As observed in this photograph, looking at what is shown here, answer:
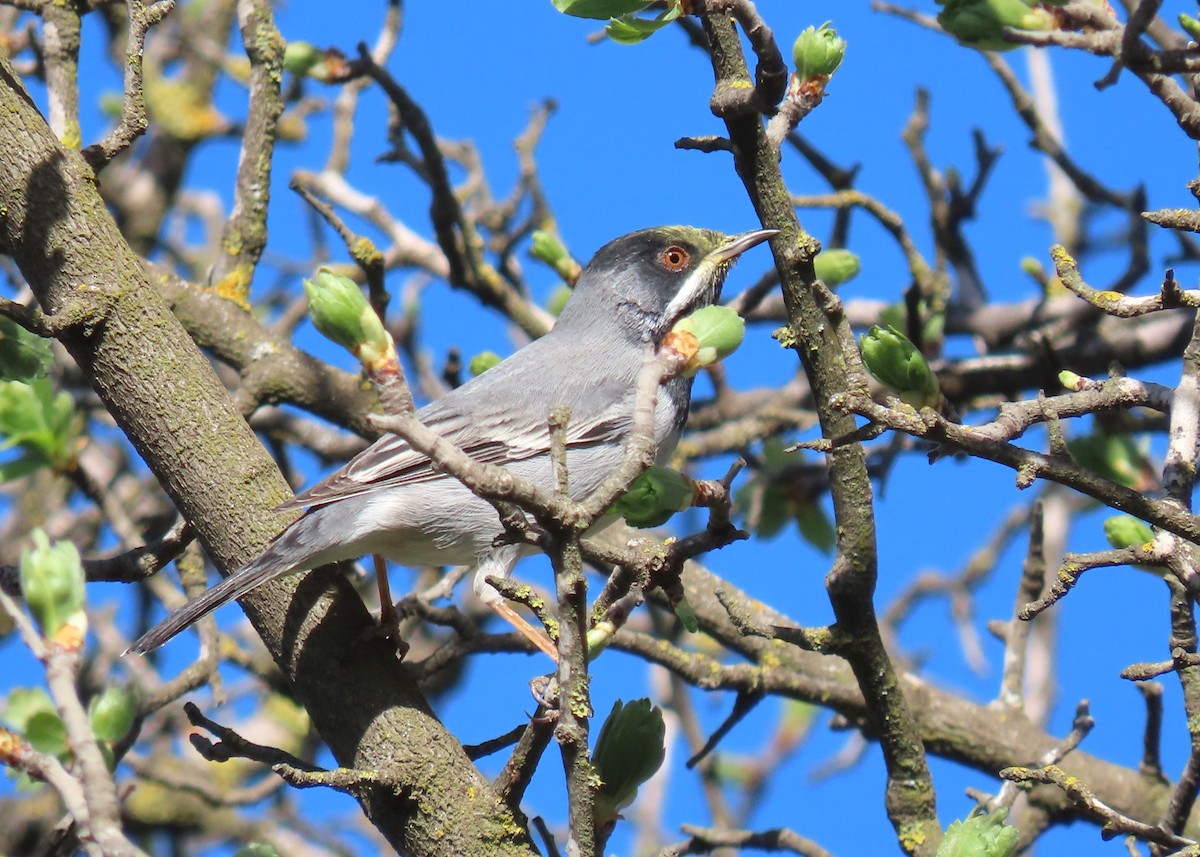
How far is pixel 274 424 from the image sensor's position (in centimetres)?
605

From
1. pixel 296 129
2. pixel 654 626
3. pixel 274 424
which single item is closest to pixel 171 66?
pixel 296 129

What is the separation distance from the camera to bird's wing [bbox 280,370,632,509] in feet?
15.1

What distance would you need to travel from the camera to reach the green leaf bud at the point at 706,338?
8.59ft

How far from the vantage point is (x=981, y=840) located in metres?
2.65

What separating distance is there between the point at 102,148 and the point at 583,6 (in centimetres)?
156

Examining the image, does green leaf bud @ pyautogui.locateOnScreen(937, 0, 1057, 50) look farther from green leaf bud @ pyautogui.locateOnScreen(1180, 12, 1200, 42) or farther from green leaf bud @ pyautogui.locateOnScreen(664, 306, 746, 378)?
green leaf bud @ pyautogui.locateOnScreen(664, 306, 746, 378)

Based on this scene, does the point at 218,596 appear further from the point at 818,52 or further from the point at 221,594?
the point at 818,52

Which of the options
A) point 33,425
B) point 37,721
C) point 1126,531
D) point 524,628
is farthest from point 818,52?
point 33,425

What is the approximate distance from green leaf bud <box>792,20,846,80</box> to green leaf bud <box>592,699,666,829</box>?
162 cm

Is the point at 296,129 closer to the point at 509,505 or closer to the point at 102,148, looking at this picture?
the point at 102,148

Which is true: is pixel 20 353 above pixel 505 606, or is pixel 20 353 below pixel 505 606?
above

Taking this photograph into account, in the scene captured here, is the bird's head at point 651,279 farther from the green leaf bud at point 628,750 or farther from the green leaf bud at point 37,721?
the green leaf bud at point 37,721

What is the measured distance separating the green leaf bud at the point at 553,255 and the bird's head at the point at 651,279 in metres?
0.10

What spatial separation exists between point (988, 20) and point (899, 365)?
86cm
